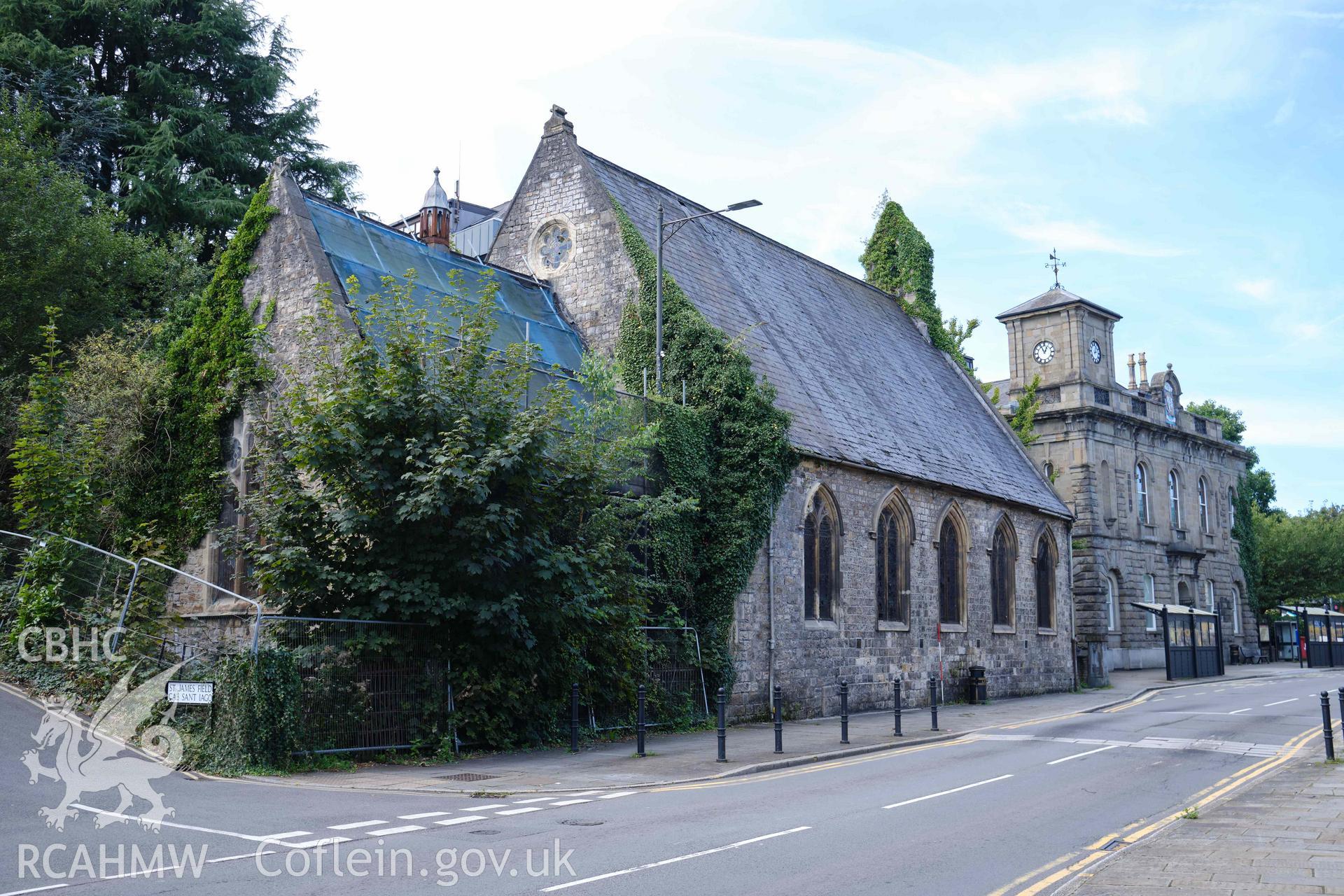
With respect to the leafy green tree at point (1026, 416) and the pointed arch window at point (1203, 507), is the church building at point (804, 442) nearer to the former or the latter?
the leafy green tree at point (1026, 416)

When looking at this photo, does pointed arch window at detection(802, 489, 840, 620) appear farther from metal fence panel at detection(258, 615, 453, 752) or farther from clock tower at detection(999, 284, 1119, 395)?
clock tower at detection(999, 284, 1119, 395)

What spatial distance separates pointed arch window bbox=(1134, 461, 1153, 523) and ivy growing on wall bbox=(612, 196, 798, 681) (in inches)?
1394

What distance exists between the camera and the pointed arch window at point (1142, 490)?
51812 millimetres

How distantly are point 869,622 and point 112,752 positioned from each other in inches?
642

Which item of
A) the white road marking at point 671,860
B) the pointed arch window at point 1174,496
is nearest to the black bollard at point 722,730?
the white road marking at point 671,860

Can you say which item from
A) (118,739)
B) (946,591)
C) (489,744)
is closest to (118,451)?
(118,739)

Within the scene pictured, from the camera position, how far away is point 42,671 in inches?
651

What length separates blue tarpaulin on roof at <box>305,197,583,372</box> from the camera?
2091 centimetres

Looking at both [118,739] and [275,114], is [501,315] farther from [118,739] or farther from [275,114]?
[275,114]

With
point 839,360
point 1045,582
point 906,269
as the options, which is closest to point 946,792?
point 839,360

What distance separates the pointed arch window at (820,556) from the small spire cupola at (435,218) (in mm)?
10366

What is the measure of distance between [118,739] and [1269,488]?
9416cm

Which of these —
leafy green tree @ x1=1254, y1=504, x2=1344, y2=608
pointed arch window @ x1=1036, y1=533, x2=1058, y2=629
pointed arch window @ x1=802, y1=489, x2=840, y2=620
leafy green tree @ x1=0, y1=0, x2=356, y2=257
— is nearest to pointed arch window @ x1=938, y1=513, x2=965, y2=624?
pointed arch window @ x1=802, y1=489, x2=840, y2=620

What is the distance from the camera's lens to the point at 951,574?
2878 cm
